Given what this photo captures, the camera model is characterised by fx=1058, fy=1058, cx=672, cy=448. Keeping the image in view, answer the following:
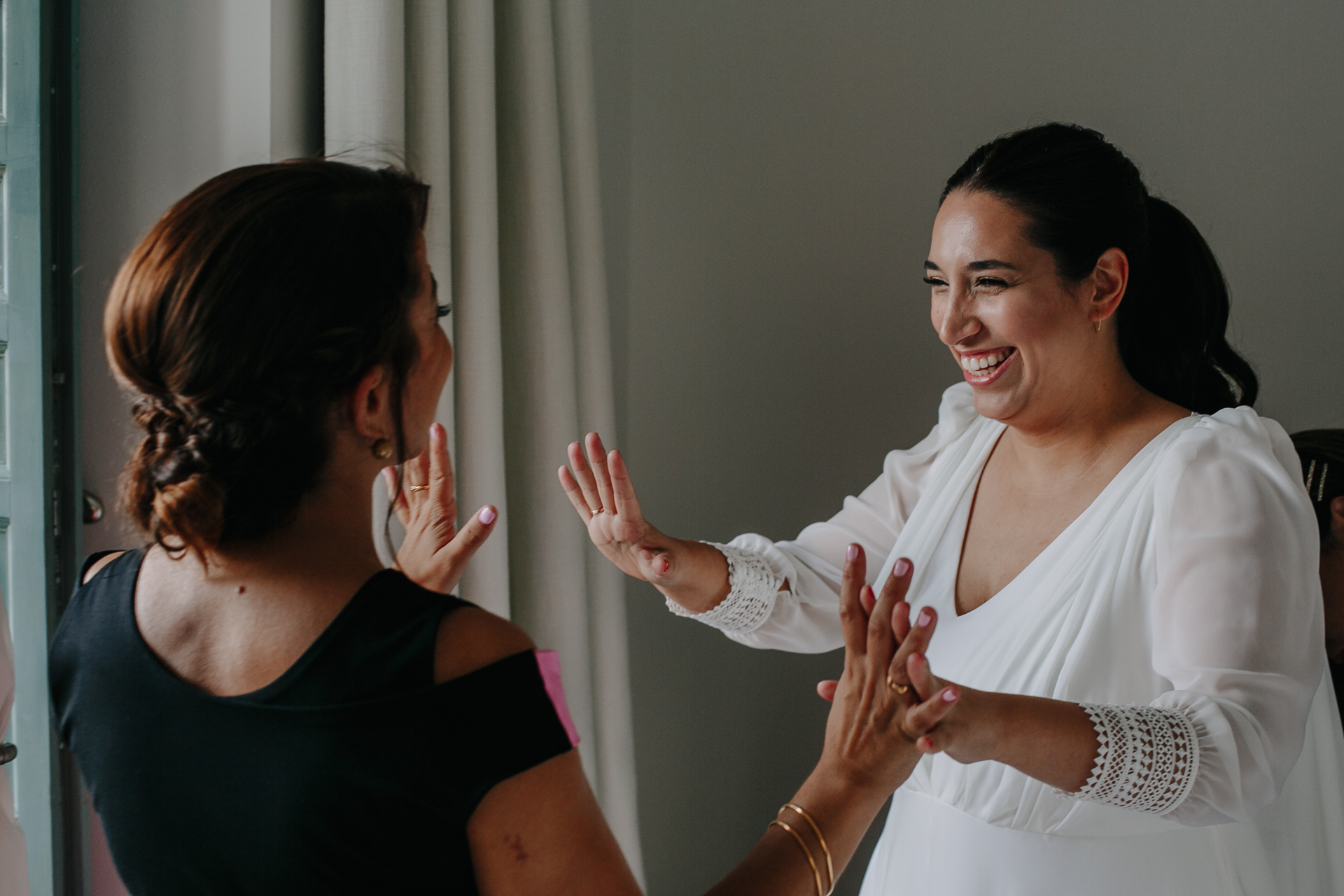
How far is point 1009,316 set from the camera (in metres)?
1.39

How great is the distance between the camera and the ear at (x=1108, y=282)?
1392 mm

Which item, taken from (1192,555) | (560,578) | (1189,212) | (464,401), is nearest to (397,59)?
(464,401)

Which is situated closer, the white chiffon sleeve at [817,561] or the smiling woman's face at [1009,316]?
the smiling woman's face at [1009,316]

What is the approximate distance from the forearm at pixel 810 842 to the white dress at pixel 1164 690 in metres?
0.27

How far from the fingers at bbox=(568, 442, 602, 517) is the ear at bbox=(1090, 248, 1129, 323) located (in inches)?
28.5

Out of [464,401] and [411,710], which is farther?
[464,401]

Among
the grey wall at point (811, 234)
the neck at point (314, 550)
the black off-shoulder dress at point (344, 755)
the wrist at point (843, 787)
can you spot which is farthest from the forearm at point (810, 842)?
the grey wall at point (811, 234)

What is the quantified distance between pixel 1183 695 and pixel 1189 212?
1381mm

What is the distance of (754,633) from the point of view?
1672 millimetres

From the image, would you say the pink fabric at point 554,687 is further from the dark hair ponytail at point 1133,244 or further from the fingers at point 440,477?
the dark hair ponytail at point 1133,244

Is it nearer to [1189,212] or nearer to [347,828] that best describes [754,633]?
[347,828]

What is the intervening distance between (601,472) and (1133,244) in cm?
79

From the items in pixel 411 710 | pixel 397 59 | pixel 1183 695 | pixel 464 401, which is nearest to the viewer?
pixel 411 710

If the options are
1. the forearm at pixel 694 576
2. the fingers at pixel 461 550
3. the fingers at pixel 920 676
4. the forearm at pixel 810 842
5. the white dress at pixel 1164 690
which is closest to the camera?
the forearm at pixel 810 842
